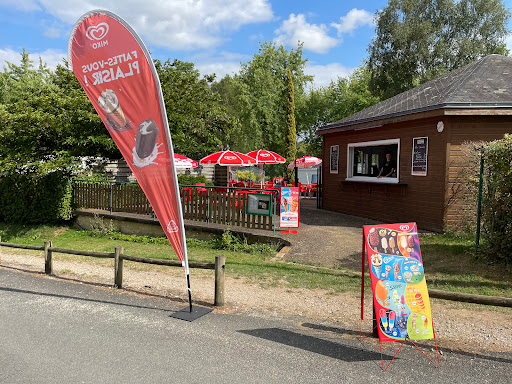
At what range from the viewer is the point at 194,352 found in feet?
14.5

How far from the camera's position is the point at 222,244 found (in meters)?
10.7

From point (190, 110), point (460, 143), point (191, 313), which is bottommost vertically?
point (191, 313)

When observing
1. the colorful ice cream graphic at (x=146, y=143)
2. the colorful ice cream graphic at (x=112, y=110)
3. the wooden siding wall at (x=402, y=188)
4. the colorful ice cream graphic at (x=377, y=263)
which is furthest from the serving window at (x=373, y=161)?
the colorful ice cream graphic at (x=112, y=110)

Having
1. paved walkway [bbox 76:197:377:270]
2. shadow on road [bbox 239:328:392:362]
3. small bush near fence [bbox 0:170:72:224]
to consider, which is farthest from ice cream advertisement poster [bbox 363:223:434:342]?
small bush near fence [bbox 0:170:72:224]

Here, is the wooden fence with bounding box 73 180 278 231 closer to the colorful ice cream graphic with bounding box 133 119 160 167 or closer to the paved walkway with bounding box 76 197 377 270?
the paved walkway with bounding box 76 197 377 270

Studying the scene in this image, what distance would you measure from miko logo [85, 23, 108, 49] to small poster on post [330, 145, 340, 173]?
10741mm

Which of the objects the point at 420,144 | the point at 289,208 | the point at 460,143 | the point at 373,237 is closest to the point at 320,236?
the point at 289,208

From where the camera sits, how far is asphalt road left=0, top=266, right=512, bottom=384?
3.86 metres

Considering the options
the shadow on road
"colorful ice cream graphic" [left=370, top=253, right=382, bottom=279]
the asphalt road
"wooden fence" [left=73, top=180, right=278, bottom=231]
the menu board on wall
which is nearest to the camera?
the asphalt road

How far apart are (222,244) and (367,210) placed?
215 inches

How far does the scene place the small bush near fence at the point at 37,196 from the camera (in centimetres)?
1503

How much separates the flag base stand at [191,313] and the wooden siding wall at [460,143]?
290 inches

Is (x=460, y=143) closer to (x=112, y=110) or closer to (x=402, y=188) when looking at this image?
(x=402, y=188)

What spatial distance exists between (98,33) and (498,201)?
297 inches
